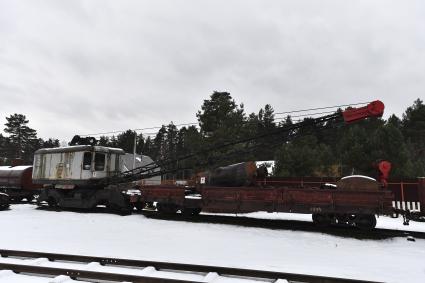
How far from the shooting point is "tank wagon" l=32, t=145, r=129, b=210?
58.9ft

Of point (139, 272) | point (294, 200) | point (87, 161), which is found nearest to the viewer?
point (139, 272)

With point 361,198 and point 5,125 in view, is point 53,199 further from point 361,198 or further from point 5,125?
point 5,125

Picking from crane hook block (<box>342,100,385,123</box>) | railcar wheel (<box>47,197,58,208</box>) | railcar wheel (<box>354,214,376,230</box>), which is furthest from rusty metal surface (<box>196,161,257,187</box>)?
railcar wheel (<box>47,197,58,208</box>)

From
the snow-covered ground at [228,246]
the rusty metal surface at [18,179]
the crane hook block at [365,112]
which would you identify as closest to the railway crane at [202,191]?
the crane hook block at [365,112]

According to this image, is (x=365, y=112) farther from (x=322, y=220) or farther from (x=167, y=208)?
(x=167, y=208)

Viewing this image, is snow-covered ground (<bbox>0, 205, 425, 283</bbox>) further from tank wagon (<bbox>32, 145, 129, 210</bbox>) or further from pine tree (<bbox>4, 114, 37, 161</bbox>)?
pine tree (<bbox>4, 114, 37, 161</bbox>)

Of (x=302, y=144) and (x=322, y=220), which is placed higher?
(x=302, y=144)

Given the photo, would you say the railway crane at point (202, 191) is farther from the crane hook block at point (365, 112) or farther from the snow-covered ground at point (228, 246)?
the snow-covered ground at point (228, 246)

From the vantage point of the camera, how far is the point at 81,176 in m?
18.3

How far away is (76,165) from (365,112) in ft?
46.3

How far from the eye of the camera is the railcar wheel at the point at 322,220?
497 inches

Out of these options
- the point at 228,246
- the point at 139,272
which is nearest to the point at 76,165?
the point at 228,246

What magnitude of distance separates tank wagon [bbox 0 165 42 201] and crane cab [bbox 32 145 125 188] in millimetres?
4445

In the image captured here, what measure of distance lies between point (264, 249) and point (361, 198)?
13.4 ft
